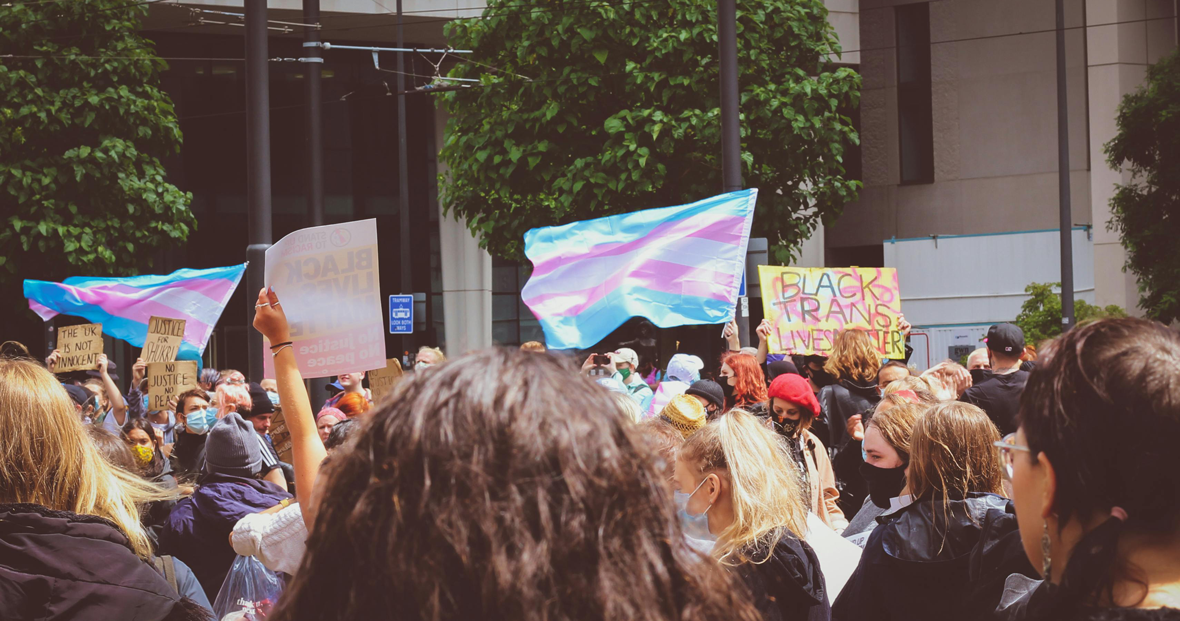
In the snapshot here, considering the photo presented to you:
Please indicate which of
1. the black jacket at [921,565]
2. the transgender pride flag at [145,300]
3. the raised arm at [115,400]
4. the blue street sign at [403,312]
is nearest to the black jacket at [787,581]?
the black jacket at [921,565]

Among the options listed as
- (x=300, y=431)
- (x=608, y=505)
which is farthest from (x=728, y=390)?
(x=608, y=505)

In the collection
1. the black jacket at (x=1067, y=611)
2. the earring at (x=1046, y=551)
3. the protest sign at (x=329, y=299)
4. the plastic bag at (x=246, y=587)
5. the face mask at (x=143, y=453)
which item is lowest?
the plastic bag at (x=246, y=587)

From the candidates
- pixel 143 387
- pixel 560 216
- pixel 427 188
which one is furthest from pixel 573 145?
pixel 427 188

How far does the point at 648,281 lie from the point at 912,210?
80.7 feet

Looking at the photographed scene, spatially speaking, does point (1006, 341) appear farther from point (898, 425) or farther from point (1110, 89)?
point (1110, 89)

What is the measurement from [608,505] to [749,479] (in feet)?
7.58

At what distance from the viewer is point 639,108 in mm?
16844

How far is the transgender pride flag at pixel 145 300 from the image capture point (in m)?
10.6

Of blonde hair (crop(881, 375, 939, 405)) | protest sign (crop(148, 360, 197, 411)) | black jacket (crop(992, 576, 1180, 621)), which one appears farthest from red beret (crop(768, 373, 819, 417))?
protest sign (crop(148, 360, 197, 411))

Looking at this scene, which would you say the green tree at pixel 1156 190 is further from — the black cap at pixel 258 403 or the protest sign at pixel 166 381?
the black cap at pixel 258 403

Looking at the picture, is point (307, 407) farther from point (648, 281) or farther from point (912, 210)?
point (912, 210)

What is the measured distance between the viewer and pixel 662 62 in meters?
16.8

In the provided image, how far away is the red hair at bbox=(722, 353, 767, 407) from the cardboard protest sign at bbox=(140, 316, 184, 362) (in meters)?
5.24

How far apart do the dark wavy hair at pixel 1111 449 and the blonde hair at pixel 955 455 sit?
1883mm
